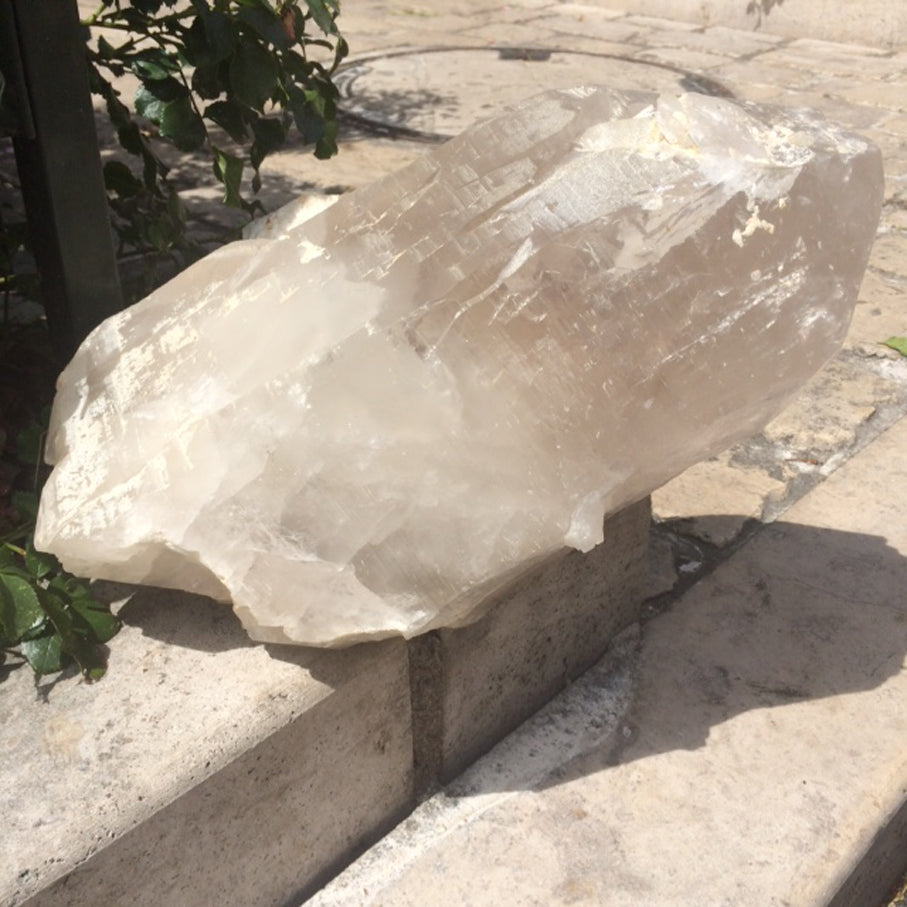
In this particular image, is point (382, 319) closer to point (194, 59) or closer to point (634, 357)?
point (634, 357)

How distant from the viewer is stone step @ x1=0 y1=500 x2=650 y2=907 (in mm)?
1424

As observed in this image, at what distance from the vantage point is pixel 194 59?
6.93 feet

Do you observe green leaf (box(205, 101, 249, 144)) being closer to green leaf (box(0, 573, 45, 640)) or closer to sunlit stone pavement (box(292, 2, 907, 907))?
green leaf (box(0, 573, 45, 640))

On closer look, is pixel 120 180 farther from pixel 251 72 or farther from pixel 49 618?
pixel 49 618

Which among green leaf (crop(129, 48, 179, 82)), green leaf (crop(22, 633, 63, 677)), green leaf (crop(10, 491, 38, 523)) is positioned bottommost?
green leaf (crop(22, 633, 63, 677))

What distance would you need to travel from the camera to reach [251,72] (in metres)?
2.09

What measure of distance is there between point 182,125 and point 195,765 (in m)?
1.20

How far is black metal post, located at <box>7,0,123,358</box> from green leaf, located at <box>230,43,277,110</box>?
9.9 inches

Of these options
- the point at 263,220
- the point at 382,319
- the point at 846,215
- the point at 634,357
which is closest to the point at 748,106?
the point at 846,215

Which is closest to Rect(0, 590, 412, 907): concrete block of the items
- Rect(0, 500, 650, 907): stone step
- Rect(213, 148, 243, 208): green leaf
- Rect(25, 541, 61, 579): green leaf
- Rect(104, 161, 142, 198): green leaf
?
Rect(0, 500, 650, 907): stone step

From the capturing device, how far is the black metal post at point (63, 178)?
6.22 ft

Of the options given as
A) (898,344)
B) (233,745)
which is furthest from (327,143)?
(898,344)

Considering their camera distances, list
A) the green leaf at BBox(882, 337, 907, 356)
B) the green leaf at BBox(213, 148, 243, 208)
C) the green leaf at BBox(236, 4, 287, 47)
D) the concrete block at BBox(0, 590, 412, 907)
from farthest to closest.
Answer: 1. the green leaf at BBox(882, 337, 907, 356)
2. the green leaf at BBox(213, 148, 243, 208)
3. the green leaf at BBox(236, 4, 287, 47)
4. the concrete block at BBox(0, 590, 412, 907)

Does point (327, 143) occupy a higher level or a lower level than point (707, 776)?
higher
